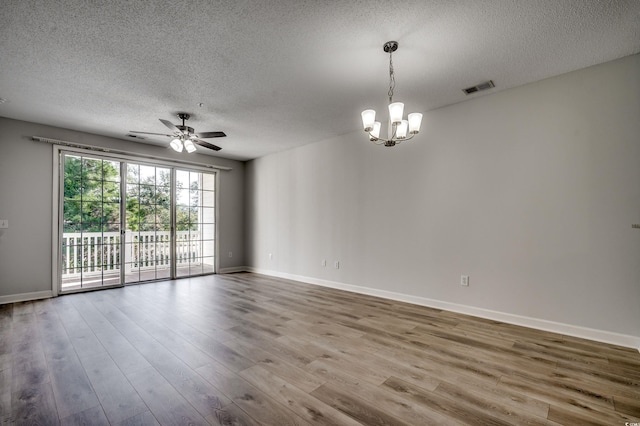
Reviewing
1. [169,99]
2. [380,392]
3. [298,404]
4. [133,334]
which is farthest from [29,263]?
[380,392]

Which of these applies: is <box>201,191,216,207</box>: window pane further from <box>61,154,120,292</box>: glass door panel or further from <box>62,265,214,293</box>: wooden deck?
<box>61,154,120,292</box>: glass door panel

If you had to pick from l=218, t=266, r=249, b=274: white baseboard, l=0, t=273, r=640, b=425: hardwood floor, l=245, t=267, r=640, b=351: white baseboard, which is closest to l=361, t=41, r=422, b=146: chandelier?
l=0, t=273, r=640, b=425: hardwood floor

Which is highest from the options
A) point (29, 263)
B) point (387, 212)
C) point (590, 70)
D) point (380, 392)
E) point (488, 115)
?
point (590, 70)

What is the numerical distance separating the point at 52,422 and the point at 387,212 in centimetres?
402

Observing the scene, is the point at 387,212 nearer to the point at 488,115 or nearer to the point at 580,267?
the point at 488,115

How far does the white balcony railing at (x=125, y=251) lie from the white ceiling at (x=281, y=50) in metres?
2.19

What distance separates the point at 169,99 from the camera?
3635 mm

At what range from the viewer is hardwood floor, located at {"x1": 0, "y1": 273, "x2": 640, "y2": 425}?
Answer: 5.67 feet

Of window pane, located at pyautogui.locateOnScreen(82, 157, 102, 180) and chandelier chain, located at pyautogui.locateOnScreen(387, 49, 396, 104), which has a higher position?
chandelier chain, located at pyautogui.locateOnScreen(387, 49, 396, 104)

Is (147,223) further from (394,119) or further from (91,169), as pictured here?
(394,119)

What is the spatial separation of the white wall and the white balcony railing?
11.1 feet

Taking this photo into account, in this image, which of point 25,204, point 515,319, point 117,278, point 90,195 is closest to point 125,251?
point 117,278

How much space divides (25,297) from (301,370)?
4.82 m

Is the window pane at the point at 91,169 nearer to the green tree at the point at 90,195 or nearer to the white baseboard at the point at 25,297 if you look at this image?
the green tree at the point at 90,195
